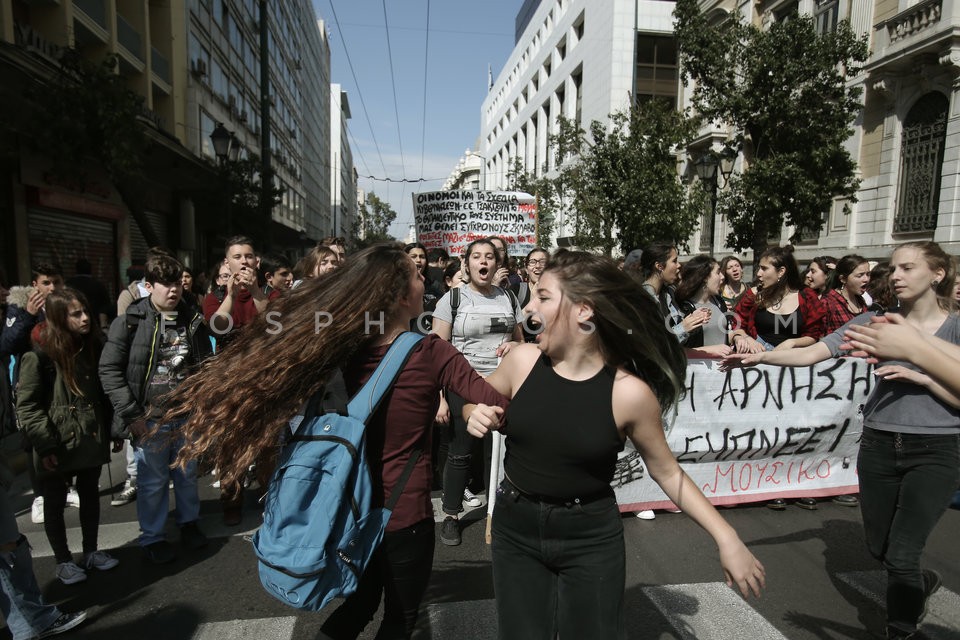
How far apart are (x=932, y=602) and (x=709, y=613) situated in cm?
129

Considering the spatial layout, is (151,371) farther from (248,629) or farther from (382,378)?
(382,378)

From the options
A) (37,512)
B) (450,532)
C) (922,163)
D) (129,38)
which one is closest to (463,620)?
(450,532)

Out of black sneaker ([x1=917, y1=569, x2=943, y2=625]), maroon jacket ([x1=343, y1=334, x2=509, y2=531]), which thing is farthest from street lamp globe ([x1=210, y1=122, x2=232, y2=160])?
black sneaker ([x1=917, y1=569, x2=943, y2=625])

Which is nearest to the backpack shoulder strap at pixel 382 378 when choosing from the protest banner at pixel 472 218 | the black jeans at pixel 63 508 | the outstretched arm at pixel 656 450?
the outstretched arm at pixel 656 450

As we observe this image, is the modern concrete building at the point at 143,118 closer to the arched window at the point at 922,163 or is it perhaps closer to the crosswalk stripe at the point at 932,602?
the crosswalk stripe at the point at 932,602

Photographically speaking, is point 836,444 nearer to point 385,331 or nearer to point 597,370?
point 597,370

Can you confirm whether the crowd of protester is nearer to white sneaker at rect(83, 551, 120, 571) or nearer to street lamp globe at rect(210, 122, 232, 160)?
white sneaker at rect(83, 551, 120, 571)

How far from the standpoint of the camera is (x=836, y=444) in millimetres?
4719

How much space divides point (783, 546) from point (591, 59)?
3348cm

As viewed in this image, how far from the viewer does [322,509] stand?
1716mm

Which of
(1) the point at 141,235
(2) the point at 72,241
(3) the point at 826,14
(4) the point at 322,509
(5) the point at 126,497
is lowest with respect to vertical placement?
(5) the point at 126,497

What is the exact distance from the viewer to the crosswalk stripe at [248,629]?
9.48 feet

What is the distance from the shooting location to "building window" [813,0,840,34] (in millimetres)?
16547

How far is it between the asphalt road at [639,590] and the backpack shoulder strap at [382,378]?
1.66 m
